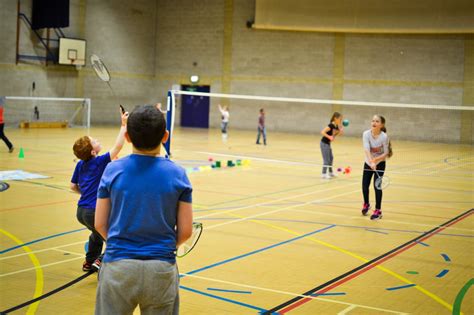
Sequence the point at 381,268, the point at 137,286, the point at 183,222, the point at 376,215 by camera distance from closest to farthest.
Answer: the point at 137,286, the point at 183,222, the point at 381,268, the point at 376,215

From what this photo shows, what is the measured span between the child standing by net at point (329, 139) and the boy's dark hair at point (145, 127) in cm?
1423

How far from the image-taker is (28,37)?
1436 inches

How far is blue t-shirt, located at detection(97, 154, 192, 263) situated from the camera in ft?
11.3

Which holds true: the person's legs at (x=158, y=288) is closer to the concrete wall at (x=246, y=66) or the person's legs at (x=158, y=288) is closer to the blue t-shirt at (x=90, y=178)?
the blue t-shirt at (x=90, y=178)

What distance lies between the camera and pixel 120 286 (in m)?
3.40

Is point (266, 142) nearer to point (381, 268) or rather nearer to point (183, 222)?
point (381, 268)

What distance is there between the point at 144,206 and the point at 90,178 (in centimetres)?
374

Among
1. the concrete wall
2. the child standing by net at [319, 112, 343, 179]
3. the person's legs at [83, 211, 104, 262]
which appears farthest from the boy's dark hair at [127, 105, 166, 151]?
the concrete wall

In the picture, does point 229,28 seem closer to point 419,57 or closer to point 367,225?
point 419,57

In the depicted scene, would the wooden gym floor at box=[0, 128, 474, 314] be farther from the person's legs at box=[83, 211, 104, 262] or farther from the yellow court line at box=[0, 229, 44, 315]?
the person's legs at box=[83, 211, 104, 262]

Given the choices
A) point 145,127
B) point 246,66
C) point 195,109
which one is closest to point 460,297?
point 145,127

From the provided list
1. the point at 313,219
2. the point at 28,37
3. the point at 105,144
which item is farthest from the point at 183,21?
the point at 313,219

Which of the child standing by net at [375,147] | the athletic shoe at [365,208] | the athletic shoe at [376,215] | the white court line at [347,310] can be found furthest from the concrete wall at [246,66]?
the white court line at [347,310]

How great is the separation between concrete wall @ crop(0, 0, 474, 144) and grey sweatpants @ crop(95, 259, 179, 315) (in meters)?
32.9
